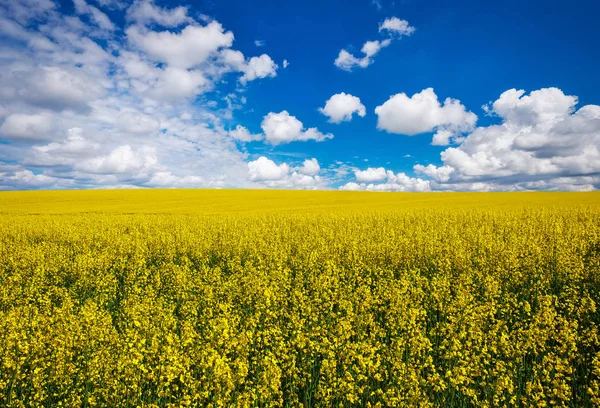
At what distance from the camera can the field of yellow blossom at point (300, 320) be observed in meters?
4.24

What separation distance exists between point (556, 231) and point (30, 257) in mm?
20536

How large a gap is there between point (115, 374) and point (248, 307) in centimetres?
328

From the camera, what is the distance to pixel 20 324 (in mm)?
5504

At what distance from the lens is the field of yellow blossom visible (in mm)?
4242

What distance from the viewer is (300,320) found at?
555 centimetres

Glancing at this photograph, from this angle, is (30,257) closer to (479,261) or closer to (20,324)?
(20,324)

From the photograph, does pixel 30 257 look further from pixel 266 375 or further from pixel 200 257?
pixel 266 375

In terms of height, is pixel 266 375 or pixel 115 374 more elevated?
pixel 266 375

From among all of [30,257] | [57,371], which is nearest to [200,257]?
[30,257]

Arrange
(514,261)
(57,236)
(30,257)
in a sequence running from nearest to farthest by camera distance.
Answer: (514,261) → (30,257) → (57,236)

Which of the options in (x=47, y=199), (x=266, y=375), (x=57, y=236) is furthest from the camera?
(x=47, y=199)

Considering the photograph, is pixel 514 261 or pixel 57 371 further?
pixel 514 261

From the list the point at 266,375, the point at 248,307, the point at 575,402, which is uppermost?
the point at 266,375

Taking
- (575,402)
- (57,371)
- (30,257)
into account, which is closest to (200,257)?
(30,257)
